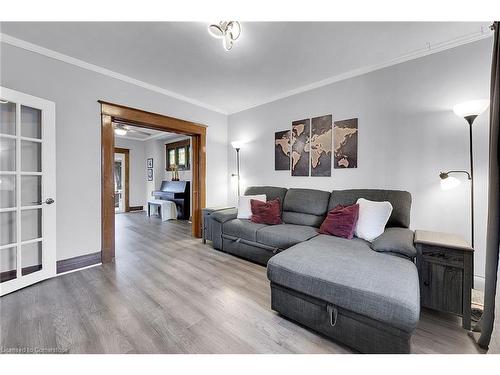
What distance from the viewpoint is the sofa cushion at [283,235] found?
91.2 inches

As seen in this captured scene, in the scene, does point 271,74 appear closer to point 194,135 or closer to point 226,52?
point 226,52

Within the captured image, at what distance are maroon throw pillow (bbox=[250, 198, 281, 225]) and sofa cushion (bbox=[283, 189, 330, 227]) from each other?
0.17 m

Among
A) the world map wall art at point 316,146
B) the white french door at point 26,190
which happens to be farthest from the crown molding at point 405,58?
the white french door at point 26,190

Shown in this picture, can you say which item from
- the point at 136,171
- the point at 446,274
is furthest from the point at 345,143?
the point at 136,171

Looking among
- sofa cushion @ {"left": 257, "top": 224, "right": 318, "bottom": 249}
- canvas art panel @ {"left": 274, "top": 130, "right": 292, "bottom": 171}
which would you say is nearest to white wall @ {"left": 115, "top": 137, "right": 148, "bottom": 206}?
canvas art panel @ {"left": 274, "top": 130, "right": 292, "bottom": 171}

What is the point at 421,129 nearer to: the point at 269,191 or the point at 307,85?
the point at 307,85

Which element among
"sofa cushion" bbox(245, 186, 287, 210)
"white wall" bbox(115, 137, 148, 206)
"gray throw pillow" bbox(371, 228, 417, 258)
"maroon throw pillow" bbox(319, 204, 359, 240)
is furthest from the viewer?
"white wall" bbox(115, 137, 148, 206)

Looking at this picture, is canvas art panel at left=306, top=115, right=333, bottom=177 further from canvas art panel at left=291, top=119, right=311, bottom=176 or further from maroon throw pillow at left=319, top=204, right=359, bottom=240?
maroon throw pillow at left=319, top=204, right=359, bottom=240

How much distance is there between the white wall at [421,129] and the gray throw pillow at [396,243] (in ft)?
2.01

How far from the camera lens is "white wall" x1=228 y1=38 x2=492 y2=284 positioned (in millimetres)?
1980

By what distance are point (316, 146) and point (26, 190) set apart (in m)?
3.57

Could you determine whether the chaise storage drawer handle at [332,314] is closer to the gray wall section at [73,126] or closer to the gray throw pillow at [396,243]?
the gray throw pillow at [396,243]

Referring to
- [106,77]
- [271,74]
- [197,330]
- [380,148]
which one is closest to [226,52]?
[271,74]
